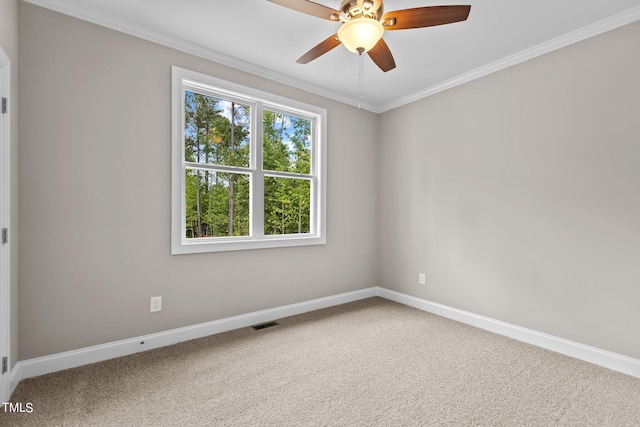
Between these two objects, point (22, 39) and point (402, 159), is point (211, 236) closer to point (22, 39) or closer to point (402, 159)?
point (22, 39)

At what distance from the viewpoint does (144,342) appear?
8.27 ft

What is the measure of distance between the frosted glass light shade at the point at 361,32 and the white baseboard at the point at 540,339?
2746 millimetres

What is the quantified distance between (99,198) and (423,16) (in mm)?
2550

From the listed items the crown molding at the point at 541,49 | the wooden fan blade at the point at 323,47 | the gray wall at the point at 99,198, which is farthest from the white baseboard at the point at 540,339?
the wooden fan blade at the point at 323,47

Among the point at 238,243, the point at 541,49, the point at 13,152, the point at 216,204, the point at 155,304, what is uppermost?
the point at 541,49

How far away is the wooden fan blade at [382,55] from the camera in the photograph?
2.11 meters

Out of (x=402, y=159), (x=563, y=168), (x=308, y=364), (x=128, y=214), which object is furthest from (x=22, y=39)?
(x=563, y=168)

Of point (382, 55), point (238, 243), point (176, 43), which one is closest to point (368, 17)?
point (382, 55)

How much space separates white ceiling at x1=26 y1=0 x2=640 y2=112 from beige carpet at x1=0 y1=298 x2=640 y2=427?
2.57 metres

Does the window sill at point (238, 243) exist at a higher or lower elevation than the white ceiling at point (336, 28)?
lower

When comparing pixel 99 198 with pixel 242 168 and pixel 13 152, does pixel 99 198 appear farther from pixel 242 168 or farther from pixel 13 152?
pixel 242 168

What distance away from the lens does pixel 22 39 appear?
2.07 meters

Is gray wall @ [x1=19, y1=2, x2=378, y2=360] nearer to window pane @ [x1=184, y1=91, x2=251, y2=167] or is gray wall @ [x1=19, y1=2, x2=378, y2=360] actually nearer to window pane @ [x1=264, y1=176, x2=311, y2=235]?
window pane @ [x1=184, y1=91, x2=251, y2=167]

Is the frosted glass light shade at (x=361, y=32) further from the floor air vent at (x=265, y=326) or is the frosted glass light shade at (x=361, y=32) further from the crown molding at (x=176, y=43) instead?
the floor air vent at (x=265, y=326)
